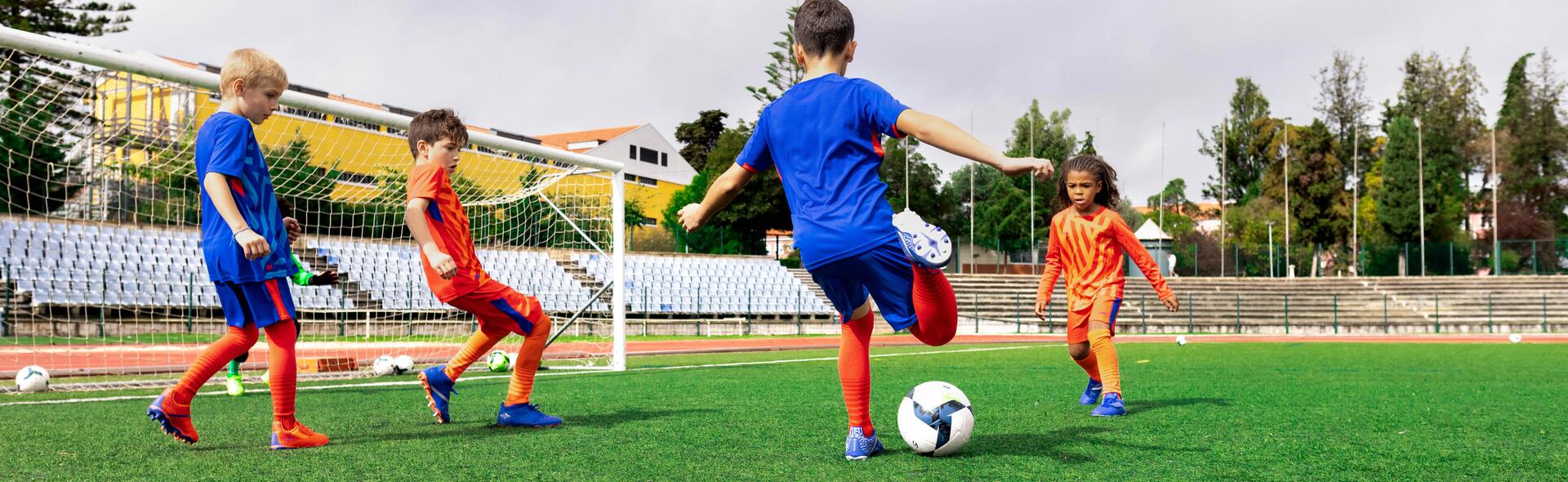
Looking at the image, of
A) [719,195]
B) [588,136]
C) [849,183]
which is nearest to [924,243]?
[849,183]

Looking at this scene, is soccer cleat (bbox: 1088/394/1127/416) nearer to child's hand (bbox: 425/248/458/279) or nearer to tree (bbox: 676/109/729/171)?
child's hand (bbox: 425/248/458/279)

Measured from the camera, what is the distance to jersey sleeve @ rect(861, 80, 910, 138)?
3381 millimetres

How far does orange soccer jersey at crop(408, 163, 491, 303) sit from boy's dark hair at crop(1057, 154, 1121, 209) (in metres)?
3.17

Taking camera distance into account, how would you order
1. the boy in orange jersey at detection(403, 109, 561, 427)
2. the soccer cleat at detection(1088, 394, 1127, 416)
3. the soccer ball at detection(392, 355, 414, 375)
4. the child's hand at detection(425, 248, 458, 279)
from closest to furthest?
the child's hand at detection(425, 248, 458, 279), the boy in orange jersey at detection(403, 109, 561, 427), the soccer cleat at detection(1088, 394, 1127, 416), the soccer ball at detection(392, 355, 414, 375)

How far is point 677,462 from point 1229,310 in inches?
1250

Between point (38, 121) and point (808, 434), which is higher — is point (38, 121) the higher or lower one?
the higher one

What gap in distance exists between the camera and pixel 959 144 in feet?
10.5

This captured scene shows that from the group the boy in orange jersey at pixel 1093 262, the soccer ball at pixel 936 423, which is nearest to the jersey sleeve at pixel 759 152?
the soccer ball at pixel 936 423

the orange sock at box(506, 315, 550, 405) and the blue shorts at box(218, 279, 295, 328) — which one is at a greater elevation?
the blue shorts at box(218, 279, 295, 328)

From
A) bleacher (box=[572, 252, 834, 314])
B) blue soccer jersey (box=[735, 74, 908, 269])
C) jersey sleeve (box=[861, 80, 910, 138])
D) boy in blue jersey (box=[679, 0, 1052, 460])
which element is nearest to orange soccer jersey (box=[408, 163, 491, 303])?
boy in blue jersey (box=[679, 0, 1052, 460])

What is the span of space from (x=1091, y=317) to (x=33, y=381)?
679 cm

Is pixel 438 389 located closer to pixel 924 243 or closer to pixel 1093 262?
pixel 924 243

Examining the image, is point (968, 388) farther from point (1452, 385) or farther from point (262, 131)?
point (262, 131)

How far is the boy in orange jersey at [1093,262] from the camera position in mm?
5715
